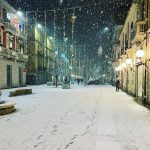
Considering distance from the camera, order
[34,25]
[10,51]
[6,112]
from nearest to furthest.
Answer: [6,112] → [10,51] → [34,25]

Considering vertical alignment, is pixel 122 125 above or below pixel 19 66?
below

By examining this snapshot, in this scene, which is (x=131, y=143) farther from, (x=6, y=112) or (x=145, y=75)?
(x=145, y=75)

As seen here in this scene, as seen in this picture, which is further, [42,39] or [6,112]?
[42,39]

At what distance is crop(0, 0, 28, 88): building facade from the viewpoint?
37.2m

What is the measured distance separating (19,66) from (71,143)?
3987 cm

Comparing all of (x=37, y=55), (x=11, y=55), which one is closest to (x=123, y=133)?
(x=11, y=55)

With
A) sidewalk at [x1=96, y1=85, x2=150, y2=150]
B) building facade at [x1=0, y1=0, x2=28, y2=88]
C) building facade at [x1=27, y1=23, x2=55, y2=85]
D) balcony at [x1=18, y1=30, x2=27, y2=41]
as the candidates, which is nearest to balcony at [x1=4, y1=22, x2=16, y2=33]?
building facade at [x1=0, y1=0, x2=28, y2=88]

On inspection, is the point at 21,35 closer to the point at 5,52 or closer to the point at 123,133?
the point at 5,52

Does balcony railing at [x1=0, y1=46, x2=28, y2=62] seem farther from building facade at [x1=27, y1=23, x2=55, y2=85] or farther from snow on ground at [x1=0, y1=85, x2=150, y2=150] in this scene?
snow on ground at [x1=0, y1=85, x2=150, y2=150]

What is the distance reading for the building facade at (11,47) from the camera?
3725cm

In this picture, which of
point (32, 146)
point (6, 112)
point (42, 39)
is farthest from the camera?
point (42, 39)

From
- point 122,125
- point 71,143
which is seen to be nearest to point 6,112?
point 122,125

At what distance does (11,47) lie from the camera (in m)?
41.2

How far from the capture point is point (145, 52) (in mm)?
18391
